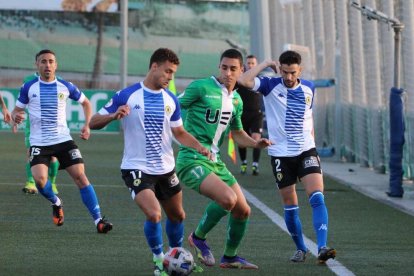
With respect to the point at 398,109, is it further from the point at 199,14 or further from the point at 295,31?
the point at 199,14

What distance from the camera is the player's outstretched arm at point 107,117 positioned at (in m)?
11.4

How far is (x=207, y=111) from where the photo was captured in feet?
41.6

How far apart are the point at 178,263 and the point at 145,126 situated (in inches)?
48.8

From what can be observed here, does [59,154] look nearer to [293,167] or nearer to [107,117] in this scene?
[293,167]

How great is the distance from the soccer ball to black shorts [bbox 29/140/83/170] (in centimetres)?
467

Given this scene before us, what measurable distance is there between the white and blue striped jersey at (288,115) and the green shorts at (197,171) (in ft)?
3.22

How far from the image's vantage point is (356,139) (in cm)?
2970

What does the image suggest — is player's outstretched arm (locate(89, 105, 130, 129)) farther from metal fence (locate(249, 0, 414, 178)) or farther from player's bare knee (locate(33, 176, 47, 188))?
metal fence (locate(249, 0, 414, 178))

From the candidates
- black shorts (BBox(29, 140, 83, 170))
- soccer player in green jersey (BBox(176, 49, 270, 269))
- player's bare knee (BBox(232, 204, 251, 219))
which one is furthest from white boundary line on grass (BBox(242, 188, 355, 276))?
black shorts (BBox(29, 140, 83, 170))

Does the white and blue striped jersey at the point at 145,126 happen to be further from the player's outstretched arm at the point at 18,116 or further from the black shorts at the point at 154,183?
the player's outstretched arm at the point at 18,116

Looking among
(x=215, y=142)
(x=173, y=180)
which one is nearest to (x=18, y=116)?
(x=215, y=142)

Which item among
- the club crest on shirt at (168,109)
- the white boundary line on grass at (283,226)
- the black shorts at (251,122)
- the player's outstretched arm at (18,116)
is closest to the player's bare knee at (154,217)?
the club crest on shirt at (168,109)

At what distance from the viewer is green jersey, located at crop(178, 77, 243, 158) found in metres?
12.7

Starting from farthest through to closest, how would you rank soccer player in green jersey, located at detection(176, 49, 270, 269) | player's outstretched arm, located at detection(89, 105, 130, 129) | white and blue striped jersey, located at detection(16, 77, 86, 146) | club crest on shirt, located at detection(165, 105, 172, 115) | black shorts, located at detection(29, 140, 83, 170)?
white and blue striped jersey, located at detection(16, 77, 86, 146) < black shorts, located at detection(29, 140, 83, 170) < soccer player in green jersey, located at detection(176, 49, 270, 269) < club crest on shirt, located at detection(165, 105, 172, 115) < player's outstretched arm, located at detection(89, 105, 130, 129)
